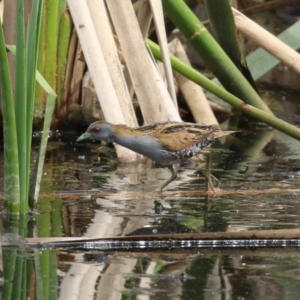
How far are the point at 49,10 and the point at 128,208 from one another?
2001 millimetres

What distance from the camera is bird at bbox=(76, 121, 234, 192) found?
5.44m

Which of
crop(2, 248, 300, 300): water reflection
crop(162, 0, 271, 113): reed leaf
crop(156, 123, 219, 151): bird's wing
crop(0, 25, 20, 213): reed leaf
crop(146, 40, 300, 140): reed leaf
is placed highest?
crop(162, 0, 271, 113): reed leaf

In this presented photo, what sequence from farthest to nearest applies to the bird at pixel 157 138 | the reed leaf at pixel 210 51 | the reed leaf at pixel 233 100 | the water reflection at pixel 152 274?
the reed leaf at pixel 210 51, the reed leaf at pixel 233 100, the bird at pixel 157 138, the water reflection at pixel 152 274

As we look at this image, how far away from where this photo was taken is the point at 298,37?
7535 millimetres

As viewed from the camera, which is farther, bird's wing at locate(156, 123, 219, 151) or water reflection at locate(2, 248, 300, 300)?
bird's wing at locate(156, 123, 219, 151)

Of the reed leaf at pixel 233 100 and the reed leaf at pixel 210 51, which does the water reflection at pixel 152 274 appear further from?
the reed leaf at pixel 210 51

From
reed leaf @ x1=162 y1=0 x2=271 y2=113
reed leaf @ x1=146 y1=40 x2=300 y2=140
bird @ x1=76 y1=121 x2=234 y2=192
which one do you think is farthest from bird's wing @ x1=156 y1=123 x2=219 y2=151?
reed leaf @ x1=162 y1=0 x2=271 y2=113

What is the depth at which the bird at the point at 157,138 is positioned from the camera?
544cm

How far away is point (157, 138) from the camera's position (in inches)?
214

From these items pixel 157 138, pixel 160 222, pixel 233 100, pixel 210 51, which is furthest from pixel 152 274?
pixel 210 51

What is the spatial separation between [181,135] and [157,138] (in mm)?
157

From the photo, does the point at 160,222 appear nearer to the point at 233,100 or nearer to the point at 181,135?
the point at 181,135

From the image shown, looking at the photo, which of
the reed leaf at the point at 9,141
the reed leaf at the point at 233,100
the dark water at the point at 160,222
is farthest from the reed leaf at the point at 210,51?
the reed leaf at the point at 9,141

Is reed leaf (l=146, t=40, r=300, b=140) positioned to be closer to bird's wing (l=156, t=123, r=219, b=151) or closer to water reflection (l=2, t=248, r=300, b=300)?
bird's wing (l=156, t=123, r=219, b=151)
